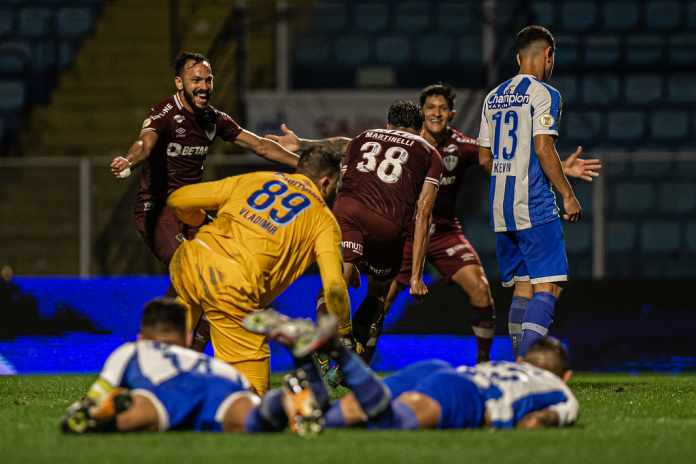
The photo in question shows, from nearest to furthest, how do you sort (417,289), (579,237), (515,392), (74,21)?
(515,392) < (417,289) < (579,237) < (74,21)

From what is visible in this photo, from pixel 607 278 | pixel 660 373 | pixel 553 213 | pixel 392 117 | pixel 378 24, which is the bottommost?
pixel 660 373

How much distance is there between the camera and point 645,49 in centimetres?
1678

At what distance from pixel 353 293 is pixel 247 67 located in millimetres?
6161

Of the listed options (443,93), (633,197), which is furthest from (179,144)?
(633,197)

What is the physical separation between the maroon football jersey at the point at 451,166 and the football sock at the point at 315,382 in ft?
15.3

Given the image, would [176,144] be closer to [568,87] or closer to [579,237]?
[579,237]

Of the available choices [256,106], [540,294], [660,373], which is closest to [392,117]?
[540,294]

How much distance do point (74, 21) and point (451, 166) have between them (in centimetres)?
965

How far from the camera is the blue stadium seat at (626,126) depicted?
1608cm

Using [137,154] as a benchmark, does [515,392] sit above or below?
below

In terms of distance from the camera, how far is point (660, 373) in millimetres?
11375

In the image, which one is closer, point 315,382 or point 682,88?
point 315,382

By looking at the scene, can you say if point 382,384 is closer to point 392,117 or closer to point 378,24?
point 392,117

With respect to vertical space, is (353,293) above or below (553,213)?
below
